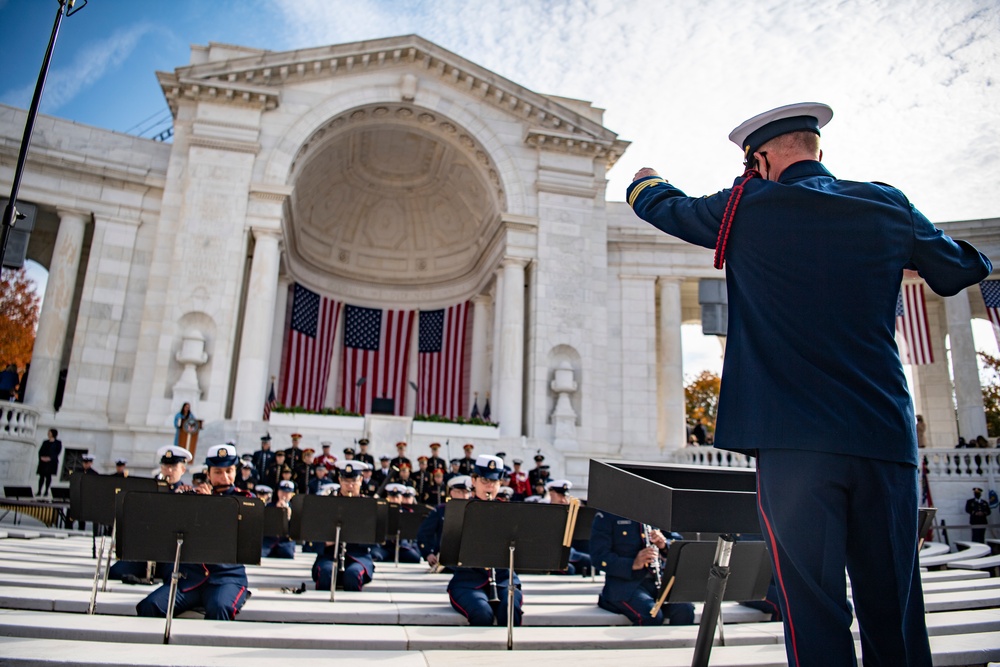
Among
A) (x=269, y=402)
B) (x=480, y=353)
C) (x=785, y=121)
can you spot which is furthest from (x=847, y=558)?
(x=480, y=353)

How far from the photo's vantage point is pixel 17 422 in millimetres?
18094

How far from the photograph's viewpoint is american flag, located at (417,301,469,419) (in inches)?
A: 1098

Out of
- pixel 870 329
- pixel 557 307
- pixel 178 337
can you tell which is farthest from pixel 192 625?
pixel 557 307

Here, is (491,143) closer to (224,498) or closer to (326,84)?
(326,84)

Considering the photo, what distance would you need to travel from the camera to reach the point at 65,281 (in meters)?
21.0

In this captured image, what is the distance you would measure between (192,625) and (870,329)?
5022 millimetres

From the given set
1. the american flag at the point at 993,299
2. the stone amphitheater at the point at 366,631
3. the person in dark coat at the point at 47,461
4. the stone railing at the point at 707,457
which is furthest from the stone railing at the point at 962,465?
the person in dark coat at the point at 47,461

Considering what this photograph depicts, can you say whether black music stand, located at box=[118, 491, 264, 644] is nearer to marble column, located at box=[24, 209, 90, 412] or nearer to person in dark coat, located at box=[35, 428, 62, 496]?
person in dark coat, located at box=[35, 428, 62, 496]

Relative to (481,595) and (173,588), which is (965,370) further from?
(173,588)

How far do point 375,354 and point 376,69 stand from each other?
11366 mm

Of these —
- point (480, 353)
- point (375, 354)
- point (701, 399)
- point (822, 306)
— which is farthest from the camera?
point (701, 399)

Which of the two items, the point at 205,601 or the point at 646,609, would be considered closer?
the point at 205,601

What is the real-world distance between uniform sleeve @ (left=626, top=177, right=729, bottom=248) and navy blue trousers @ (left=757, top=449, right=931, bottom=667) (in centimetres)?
94

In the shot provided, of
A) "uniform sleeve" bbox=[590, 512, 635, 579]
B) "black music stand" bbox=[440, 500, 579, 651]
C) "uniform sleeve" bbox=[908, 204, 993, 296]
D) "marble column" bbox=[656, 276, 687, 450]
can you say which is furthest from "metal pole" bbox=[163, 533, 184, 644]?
"marble column" bbox=[656, 276, 687, 450]
